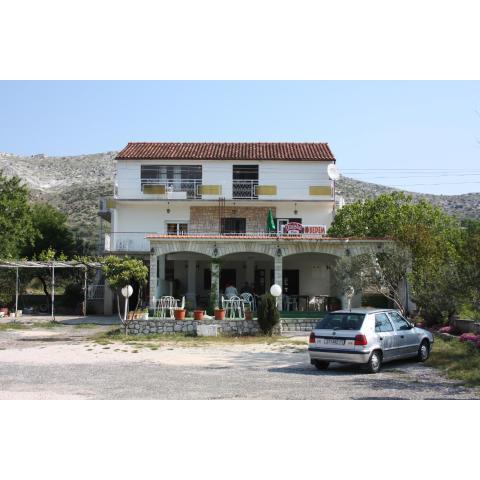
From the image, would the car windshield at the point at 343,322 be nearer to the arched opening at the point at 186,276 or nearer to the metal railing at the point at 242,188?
the arched opening at the point at 186,276

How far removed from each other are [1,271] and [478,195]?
76355 mm

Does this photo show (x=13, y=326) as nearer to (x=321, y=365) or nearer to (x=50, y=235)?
(x=321, y=365)

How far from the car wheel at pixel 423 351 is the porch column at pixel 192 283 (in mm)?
14580

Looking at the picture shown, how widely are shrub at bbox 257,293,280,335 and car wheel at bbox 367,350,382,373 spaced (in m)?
8.61

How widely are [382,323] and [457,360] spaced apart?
2.22 meters

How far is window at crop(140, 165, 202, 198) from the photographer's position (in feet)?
114

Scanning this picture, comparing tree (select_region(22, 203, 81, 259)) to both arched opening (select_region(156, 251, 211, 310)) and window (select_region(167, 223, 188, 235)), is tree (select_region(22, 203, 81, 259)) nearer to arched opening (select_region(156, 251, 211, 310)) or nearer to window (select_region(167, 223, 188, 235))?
window (select_region(167, 223, 188, 235))

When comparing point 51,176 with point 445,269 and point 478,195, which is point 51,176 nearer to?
point 478,195

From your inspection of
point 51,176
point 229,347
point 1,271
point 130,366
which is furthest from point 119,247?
point 51,176

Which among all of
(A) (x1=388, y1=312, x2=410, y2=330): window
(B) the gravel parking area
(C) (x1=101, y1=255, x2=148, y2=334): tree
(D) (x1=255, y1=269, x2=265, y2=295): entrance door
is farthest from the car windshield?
(D) (x1=255, y1=269, x2=265, y2=295): entrance door

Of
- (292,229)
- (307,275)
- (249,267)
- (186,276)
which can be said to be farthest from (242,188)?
(292,229)

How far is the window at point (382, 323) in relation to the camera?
13.0 metres

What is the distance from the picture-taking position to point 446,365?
43.5 ft

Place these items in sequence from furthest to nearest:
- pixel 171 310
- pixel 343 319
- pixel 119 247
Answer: pixel 119 247 < pixel 171 310 < pixel 343 319
